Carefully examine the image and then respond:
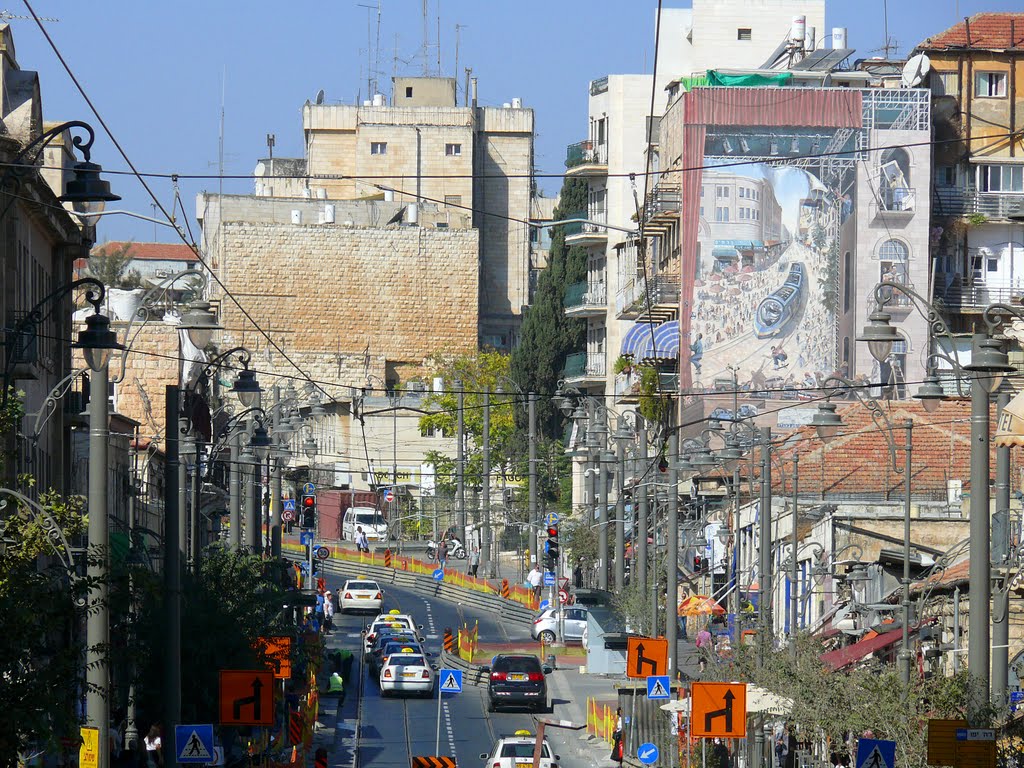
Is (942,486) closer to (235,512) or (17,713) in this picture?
(235,512)

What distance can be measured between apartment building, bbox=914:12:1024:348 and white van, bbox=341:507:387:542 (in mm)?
30671

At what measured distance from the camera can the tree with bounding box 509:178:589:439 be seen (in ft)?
302

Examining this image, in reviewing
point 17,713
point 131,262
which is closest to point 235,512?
point 17,713

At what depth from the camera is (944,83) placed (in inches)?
2864

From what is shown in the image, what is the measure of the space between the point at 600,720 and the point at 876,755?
2403 cm

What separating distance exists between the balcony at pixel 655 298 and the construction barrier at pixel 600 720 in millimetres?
24439

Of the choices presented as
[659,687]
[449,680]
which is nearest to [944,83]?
[449,680]

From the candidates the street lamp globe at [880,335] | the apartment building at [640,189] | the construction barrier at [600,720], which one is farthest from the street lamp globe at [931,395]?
the apartment building at [640,189]

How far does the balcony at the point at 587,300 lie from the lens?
8744cm

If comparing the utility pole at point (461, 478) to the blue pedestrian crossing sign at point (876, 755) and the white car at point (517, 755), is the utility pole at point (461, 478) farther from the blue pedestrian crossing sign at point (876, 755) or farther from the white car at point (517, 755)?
the blue pedestrian crossing sign at point (876, 755)

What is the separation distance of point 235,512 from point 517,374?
5446cm

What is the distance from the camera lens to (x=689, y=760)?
3384cm

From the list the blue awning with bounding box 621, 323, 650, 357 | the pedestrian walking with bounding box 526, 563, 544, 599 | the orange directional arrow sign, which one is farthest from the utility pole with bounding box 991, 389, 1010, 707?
the blue awning with bounding box 621, 323, 650, 357

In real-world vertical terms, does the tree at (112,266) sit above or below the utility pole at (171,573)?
above
